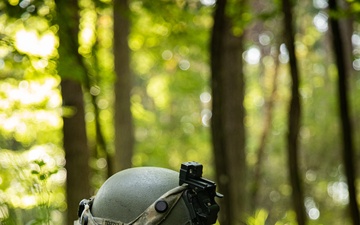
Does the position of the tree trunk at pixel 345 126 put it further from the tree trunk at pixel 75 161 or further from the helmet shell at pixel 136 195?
the tree trunk at pixel 75 161

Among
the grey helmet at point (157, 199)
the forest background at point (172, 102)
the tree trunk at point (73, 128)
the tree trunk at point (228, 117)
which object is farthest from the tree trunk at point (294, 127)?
the grey helmet at point (157, 199)

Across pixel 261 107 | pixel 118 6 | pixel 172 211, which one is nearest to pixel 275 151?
pixel 261 107

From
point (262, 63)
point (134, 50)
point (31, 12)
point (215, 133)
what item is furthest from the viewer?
point (262, 63)

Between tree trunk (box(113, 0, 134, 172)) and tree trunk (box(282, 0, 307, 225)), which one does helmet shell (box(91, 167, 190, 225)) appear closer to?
tree trunk (box(282, 0, 307, 225))

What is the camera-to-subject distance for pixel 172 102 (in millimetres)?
24359

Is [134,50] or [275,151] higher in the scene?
[134,50]

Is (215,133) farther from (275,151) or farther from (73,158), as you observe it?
(275,151)

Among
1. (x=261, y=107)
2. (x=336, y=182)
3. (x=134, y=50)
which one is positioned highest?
(x=134, y=50)

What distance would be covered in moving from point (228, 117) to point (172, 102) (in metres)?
15.1

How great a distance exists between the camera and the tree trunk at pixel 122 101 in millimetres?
11320

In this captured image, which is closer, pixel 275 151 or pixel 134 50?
pixel 134 50

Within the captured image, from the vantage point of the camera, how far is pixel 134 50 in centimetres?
1625

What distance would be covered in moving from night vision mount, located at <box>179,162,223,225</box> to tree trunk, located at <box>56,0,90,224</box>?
3.46m

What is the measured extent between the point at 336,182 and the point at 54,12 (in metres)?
15.5
